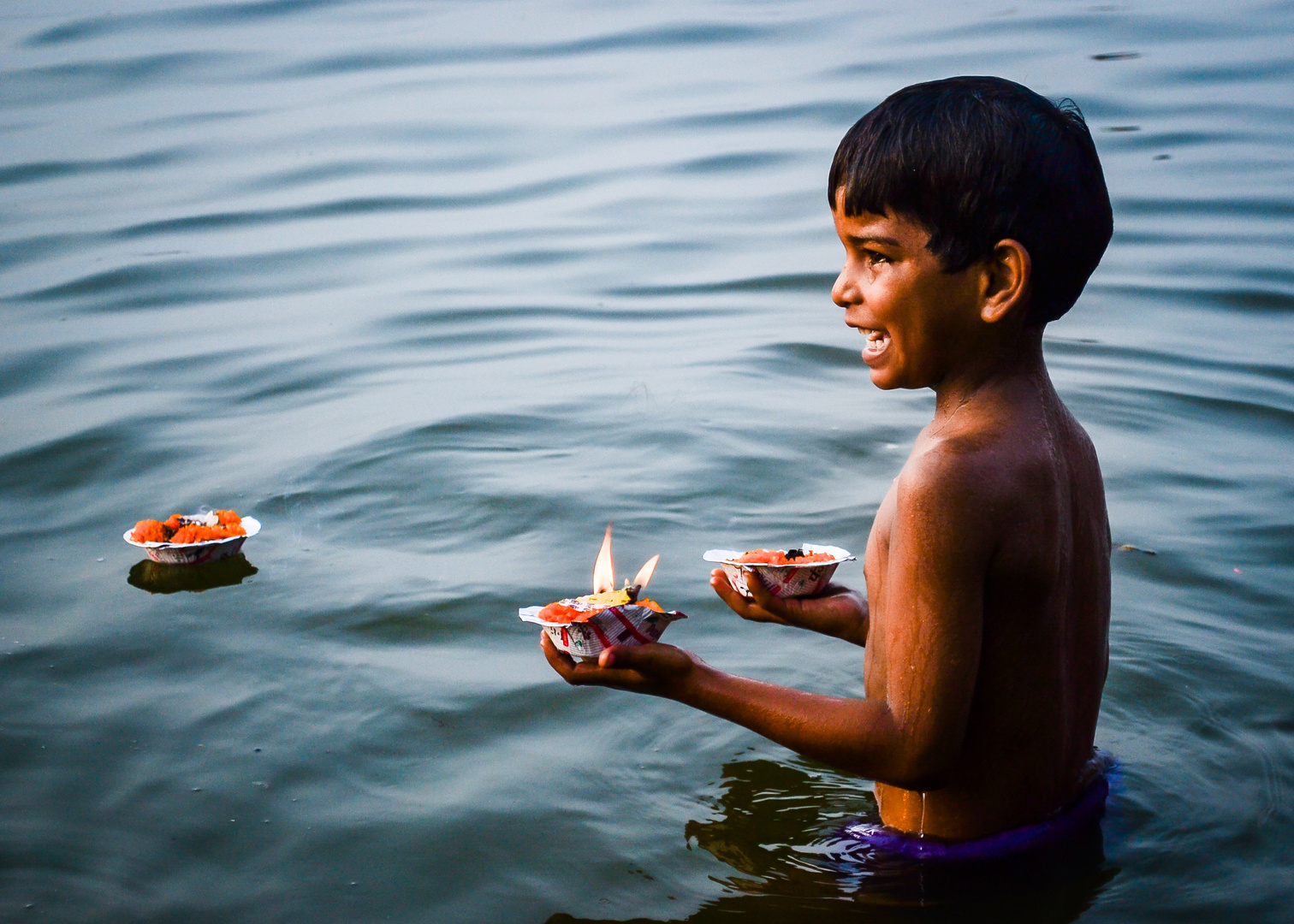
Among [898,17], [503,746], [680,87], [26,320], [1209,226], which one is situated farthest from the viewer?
[898,17]

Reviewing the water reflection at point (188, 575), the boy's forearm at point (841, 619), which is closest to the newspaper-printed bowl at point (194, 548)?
the water reflection at point (188, 575)

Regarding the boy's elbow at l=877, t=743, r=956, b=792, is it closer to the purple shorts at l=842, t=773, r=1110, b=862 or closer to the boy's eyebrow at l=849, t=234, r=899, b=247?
the purple shorts at l=842, t=773, r=1110, b=862

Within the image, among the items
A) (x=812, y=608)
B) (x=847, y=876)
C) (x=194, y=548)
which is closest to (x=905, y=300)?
(x=812, y=608)

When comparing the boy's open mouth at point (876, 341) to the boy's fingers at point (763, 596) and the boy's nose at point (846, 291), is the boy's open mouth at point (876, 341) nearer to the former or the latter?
the boy's nose at point (846, 291)

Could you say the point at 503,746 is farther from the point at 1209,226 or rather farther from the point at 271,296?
the point at 1209,226

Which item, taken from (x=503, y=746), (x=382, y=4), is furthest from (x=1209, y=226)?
(x=382, y=4)

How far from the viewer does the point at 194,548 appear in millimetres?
4215

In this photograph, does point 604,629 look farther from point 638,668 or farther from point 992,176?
point 992,176

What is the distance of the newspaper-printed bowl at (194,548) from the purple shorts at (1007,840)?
2375 mm

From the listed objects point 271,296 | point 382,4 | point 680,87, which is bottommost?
point 271,296

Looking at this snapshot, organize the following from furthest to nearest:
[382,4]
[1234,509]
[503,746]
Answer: [382,4] → [1234,509] → [503,746]

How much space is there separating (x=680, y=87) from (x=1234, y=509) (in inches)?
346

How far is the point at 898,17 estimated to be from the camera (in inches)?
551

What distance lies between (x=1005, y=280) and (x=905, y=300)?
0.59ft
